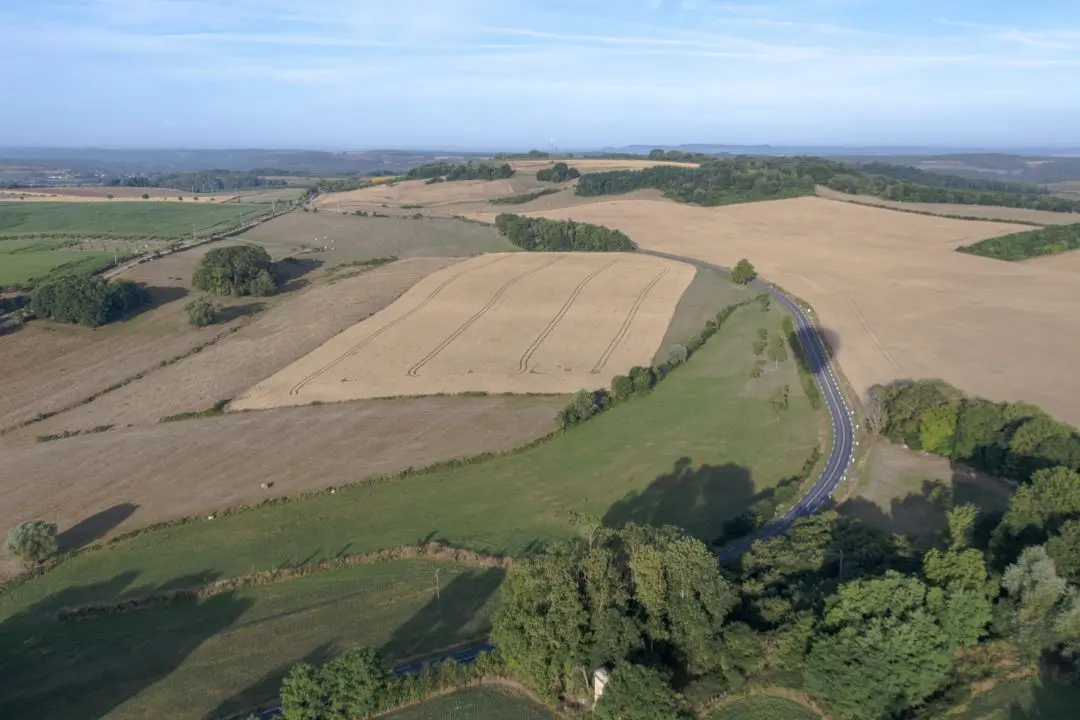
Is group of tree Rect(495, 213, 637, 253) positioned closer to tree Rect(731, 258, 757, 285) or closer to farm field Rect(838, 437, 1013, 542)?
tree Rect(731, 258, 757, 285)

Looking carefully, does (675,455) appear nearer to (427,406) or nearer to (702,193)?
(427,406)

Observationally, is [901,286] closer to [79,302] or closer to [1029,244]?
[1029,244]

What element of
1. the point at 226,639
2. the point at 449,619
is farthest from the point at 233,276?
the point at 449,619

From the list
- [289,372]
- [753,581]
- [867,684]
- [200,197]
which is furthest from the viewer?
[200,197]

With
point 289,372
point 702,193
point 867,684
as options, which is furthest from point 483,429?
point 702,193

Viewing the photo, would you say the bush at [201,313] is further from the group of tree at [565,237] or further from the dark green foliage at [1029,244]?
the dark green foliage at [1029,244]
